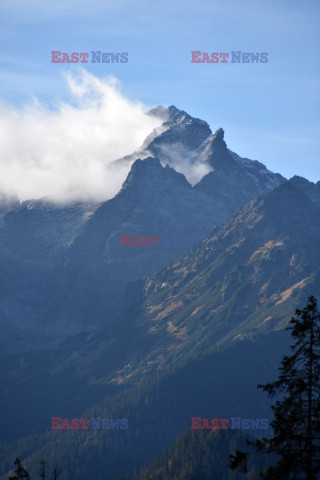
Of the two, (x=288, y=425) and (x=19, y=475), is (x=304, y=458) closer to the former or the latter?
(x=288, y=425)

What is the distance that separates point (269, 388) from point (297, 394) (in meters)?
2.22

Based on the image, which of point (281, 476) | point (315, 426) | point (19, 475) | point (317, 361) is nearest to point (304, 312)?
point (317, 361)

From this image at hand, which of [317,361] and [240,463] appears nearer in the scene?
[240,463]

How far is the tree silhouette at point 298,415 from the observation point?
51469 mm

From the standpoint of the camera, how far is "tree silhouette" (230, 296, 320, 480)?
51.5m

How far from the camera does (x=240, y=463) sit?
5025 cm

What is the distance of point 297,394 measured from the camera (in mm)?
53438

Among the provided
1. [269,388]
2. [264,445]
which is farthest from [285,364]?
[264,445]

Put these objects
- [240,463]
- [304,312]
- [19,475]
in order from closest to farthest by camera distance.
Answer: [240,463], [304,312], [19,475]

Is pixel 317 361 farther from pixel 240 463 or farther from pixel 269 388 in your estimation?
pixel 240 463

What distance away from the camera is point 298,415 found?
174 feet

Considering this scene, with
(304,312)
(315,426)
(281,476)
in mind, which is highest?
(304,312)

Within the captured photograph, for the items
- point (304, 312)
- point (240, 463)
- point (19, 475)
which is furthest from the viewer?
point (19, 475)

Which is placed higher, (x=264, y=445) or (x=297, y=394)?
(x=297, y=394)
